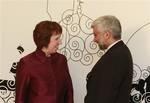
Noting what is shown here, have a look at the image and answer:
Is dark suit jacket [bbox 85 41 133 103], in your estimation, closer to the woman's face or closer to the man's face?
the man's face

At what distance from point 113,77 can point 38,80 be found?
55cm

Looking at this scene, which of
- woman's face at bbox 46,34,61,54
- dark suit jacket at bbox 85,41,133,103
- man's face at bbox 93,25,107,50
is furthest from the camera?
woman's face at bbox 46,34,61,54

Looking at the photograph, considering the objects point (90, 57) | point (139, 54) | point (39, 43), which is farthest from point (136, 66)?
point (39, 43)

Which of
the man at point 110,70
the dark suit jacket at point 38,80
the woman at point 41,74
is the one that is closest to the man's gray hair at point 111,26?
the man at point 110,70

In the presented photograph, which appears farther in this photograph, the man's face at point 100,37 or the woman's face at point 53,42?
the woman's face at point 53,42

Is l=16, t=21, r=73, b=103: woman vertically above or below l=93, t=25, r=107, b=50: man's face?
below

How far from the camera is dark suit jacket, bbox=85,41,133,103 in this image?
7.01 ft

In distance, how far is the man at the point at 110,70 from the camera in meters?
2.14

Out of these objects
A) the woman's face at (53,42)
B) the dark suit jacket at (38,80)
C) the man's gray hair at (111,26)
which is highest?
the man's gray hair at (111,26)

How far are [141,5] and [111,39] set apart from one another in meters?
0.50

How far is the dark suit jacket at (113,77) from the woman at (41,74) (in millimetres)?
327

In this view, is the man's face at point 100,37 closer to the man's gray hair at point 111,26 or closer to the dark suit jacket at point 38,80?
the man's gray hair at point 111,26

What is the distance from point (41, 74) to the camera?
2.42 m

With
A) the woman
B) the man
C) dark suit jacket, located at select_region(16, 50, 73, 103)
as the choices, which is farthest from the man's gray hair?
dark suit jacket, located at select_region(16, 50, 73, 103)
